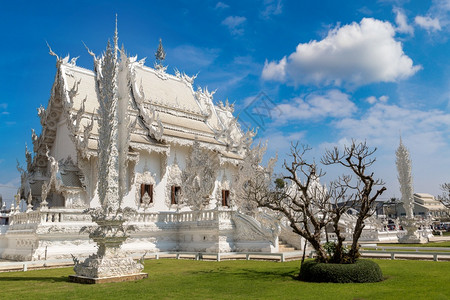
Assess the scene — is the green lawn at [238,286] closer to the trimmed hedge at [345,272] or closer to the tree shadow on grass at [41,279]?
the tree shadow on grass at [41,279]

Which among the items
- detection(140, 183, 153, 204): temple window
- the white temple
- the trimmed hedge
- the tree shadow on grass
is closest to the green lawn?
the tree shadow on grass

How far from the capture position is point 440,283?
7.92 meters

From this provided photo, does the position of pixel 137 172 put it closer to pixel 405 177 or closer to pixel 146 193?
pixel 146 193

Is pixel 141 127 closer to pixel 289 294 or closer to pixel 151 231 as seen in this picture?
pixel 151 231

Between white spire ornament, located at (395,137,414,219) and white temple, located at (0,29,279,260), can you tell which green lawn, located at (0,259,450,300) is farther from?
white spire ornament, located at (395,137,414,219)

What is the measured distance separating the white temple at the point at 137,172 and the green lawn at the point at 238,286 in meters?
2.62

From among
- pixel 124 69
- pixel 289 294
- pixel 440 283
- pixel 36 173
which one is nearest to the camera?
pixel 289 294

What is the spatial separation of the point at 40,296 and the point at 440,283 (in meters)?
7.71

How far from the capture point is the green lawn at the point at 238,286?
717 centimetres

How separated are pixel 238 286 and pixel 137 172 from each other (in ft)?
46.7

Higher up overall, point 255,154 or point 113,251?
point 255,154

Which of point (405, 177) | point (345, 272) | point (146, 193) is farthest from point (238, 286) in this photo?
point (405, 177)

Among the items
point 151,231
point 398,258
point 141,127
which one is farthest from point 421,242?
point 141,127

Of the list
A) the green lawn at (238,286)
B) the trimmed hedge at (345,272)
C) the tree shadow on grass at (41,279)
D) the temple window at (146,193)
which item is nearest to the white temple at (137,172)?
the temple window at (146,193)
